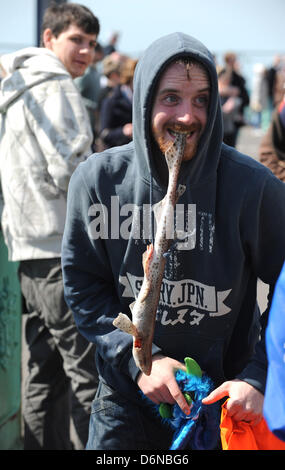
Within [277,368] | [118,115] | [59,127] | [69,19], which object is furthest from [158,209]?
[118,115]

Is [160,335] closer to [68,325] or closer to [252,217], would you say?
[252,217]

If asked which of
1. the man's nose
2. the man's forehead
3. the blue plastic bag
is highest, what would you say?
the man's forehead

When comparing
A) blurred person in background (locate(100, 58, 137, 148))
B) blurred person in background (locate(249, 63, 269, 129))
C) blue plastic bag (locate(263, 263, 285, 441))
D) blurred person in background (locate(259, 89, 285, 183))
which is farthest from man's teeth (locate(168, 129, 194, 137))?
blurred person in background (locate(249, 63, 269, 129))

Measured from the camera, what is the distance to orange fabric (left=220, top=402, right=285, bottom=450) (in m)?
2.37

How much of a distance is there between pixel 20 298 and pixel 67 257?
5.22ft

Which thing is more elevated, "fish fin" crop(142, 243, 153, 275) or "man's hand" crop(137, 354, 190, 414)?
"fish fin" crop(142, 243, 153, 275)

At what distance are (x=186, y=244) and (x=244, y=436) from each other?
2.09ft

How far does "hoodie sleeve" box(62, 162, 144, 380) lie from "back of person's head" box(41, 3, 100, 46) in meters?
1.79

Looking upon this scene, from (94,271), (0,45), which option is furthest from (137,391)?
(0,45)

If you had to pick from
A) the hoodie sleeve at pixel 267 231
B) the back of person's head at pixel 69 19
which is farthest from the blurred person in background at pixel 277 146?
the hoodie sleeve at pixel 267 231

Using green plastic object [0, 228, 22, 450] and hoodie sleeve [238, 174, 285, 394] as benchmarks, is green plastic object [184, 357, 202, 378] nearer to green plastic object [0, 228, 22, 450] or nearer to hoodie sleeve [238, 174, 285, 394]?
hoodie sleeve [238, 174, 285, 394]

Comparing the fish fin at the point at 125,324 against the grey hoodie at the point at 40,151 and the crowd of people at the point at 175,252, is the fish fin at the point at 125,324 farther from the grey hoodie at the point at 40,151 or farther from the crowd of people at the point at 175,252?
the grey hoodie at the point at 40,151

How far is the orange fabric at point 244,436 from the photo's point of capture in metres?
2.37

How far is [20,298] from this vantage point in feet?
14.1
